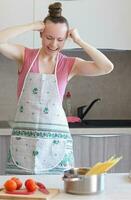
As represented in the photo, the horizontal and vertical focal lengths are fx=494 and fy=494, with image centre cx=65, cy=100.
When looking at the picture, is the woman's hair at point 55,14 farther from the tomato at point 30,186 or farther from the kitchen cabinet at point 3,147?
the kitchen cabinet at point 3,147

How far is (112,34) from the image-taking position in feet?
10.8

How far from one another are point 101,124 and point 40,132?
1.12 m

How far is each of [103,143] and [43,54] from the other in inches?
42.2

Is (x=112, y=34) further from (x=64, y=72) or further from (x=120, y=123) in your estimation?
(x=64, y=72)

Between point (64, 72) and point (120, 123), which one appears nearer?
point (64, 72)

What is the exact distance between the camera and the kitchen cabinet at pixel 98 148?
3.12 meters

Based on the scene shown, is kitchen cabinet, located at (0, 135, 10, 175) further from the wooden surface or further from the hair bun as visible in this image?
the wooden surface

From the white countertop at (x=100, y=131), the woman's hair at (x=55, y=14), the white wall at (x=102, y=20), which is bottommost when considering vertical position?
the white countertop at (x=100, y=131)

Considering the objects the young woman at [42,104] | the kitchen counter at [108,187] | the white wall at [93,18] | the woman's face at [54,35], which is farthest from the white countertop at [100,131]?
the kitchen counter at [108,187]

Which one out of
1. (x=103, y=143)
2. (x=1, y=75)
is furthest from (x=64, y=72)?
(x=1, y=75)

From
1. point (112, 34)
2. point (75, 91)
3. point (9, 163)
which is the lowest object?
point (9, 163)

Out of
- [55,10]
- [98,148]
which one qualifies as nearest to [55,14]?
[55,10]

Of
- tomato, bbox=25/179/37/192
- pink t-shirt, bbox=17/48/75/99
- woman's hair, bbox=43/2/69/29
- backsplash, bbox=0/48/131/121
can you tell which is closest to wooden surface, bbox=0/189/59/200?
tomato, bbox=25/179/37/192

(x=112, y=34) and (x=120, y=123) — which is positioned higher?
(x=112, y=34)
